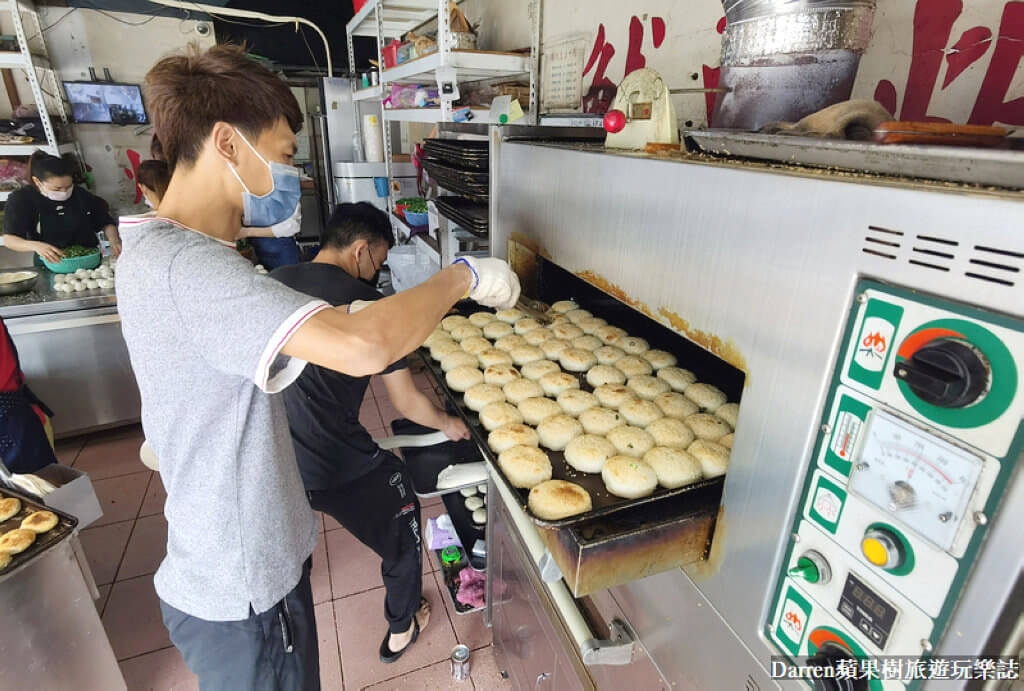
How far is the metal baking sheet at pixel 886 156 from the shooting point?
54cm

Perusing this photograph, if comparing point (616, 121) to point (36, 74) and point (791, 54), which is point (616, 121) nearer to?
point (791, 54)

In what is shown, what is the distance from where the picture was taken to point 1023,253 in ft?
1.55

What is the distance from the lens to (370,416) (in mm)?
4293

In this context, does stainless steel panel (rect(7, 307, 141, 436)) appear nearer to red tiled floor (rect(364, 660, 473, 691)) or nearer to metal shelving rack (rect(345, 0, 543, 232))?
metal shelving rack (rect(345, 0, 543, 232))

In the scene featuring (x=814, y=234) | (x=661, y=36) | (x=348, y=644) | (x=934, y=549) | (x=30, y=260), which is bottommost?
(x=348, y=644)

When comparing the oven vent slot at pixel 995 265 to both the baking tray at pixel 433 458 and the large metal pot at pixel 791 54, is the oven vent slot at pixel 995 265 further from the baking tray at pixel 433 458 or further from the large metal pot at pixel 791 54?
the baking tray at pixel 433 458

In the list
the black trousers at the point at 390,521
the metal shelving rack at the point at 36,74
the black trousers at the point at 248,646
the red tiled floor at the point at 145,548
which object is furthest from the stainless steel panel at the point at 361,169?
the black trousers at the point at 248,646

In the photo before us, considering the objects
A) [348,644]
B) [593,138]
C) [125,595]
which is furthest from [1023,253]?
[125,595]

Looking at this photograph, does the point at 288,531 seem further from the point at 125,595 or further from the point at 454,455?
the point at 125,595

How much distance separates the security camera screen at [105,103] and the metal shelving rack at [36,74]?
0.43 feet

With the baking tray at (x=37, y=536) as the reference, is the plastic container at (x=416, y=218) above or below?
above

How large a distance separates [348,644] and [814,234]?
8.35 ft

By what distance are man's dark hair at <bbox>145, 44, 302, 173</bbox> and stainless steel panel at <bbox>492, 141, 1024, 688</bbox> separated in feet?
2.47

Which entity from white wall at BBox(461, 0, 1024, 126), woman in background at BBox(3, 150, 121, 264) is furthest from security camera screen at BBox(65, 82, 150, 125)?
white wall at BBox(461, 0, 1024, 126)
